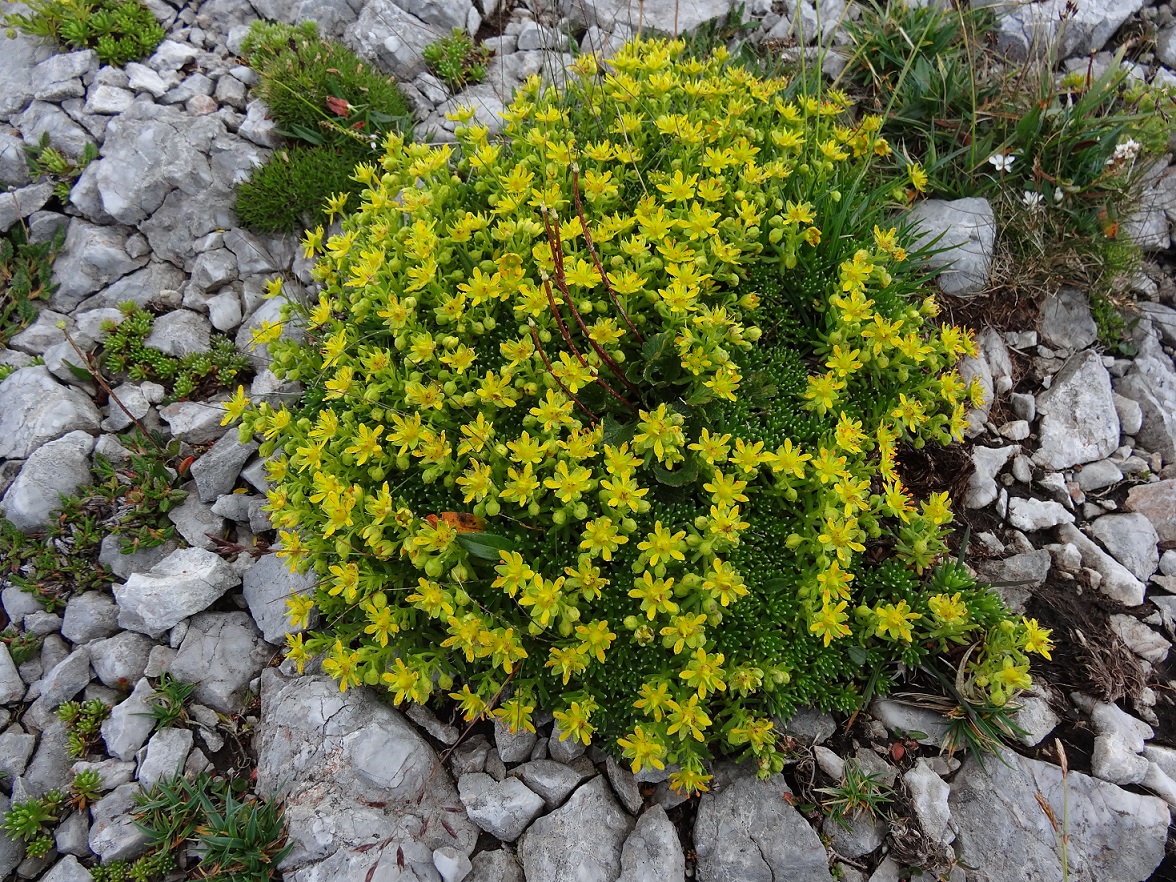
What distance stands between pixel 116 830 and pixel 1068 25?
7727 mm

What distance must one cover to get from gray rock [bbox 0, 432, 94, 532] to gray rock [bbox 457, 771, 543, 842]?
9.21 feet

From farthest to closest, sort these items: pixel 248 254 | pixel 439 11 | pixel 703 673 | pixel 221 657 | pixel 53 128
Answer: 1. pixel 439 11
2. pixel 53 128
3. pixel 248 254
4. pixel 221 657
5. pixel 703 673

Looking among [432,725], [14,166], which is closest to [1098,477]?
[432,725]

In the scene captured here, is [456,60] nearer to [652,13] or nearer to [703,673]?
[652,13]

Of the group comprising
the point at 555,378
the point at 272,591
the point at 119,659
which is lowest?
the point at 272,591

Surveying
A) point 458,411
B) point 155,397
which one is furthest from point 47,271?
point 458,411

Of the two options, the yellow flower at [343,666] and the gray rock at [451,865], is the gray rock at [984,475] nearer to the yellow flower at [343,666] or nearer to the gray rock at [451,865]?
the gray rock at [451,865]

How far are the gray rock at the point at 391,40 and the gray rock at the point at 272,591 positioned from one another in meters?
3.84

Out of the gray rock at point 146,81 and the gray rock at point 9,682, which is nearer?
the gray rock at point 9,682

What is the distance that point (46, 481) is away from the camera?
4223 millimetres

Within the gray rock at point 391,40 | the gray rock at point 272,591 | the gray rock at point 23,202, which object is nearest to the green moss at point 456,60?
the gray rock at point 391,40

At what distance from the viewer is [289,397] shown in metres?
4.54

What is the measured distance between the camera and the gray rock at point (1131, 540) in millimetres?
3954

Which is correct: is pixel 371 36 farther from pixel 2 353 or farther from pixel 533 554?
pixel 533 554
